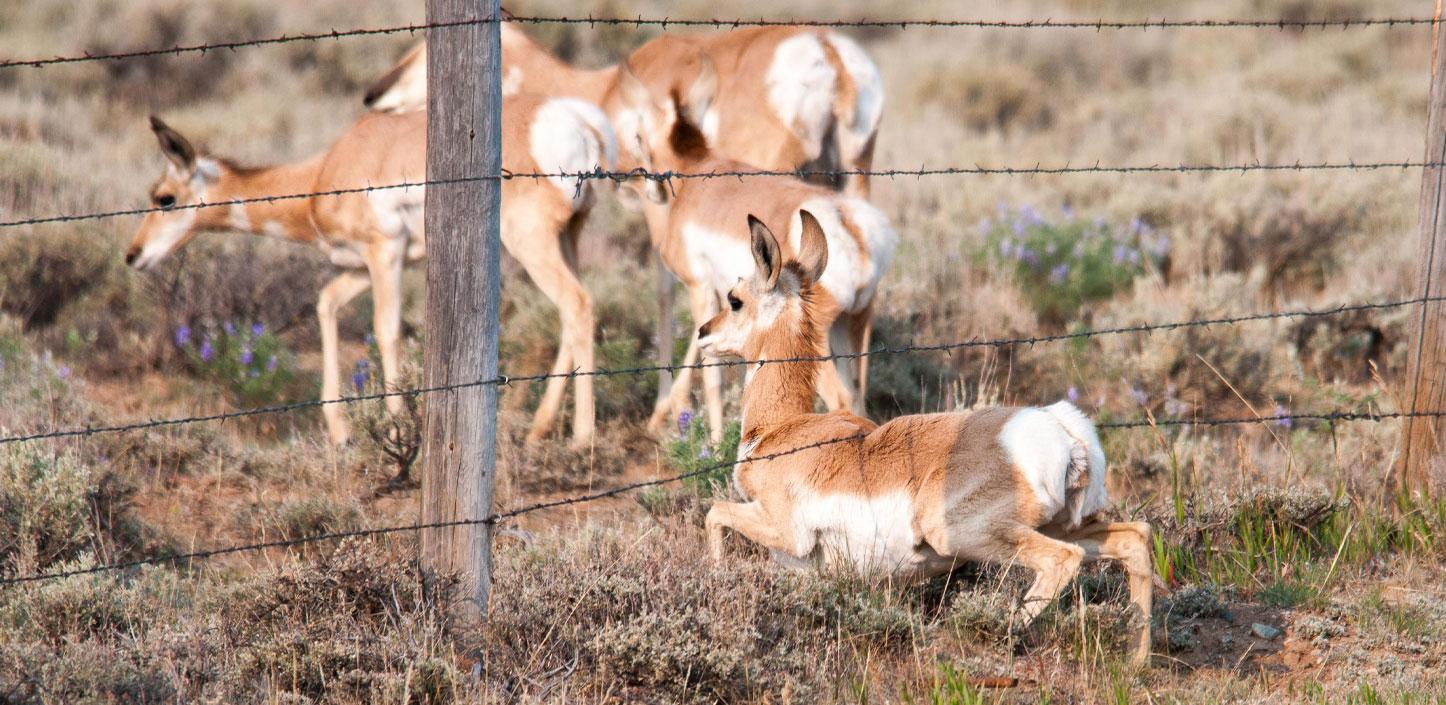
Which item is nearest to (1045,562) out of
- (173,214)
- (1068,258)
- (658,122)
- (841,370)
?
(841,370)

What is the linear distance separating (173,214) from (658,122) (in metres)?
2.89

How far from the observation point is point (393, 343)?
26.1 feet

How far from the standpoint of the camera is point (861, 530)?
4629 mm

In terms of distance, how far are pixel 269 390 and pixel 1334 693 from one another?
610 centimetres

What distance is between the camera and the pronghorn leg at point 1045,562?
4.34 m

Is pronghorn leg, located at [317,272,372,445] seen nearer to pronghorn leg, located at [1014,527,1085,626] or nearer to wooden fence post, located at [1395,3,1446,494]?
pronghorn leg, located at [1014,527,1085,626]

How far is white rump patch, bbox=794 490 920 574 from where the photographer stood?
179 inches

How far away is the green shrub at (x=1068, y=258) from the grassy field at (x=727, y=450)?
4 cm

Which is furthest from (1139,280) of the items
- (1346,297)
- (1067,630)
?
(1067,630)

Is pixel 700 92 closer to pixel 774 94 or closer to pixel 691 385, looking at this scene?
pixel 774 94

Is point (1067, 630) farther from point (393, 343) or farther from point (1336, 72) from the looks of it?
point (1336, 72)

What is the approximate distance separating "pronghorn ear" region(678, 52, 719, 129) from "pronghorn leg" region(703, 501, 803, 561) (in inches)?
148

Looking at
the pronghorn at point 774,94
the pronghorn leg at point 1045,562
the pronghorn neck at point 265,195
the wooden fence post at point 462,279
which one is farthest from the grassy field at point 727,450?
the pronghorn at point 774,94

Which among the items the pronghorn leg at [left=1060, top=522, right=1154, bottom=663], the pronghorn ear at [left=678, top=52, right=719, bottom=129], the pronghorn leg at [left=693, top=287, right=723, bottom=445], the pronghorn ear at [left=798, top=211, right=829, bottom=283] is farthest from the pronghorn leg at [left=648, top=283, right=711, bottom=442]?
the pronghorn leg at [left=1060, top=522, right=1154, bottom=663]
